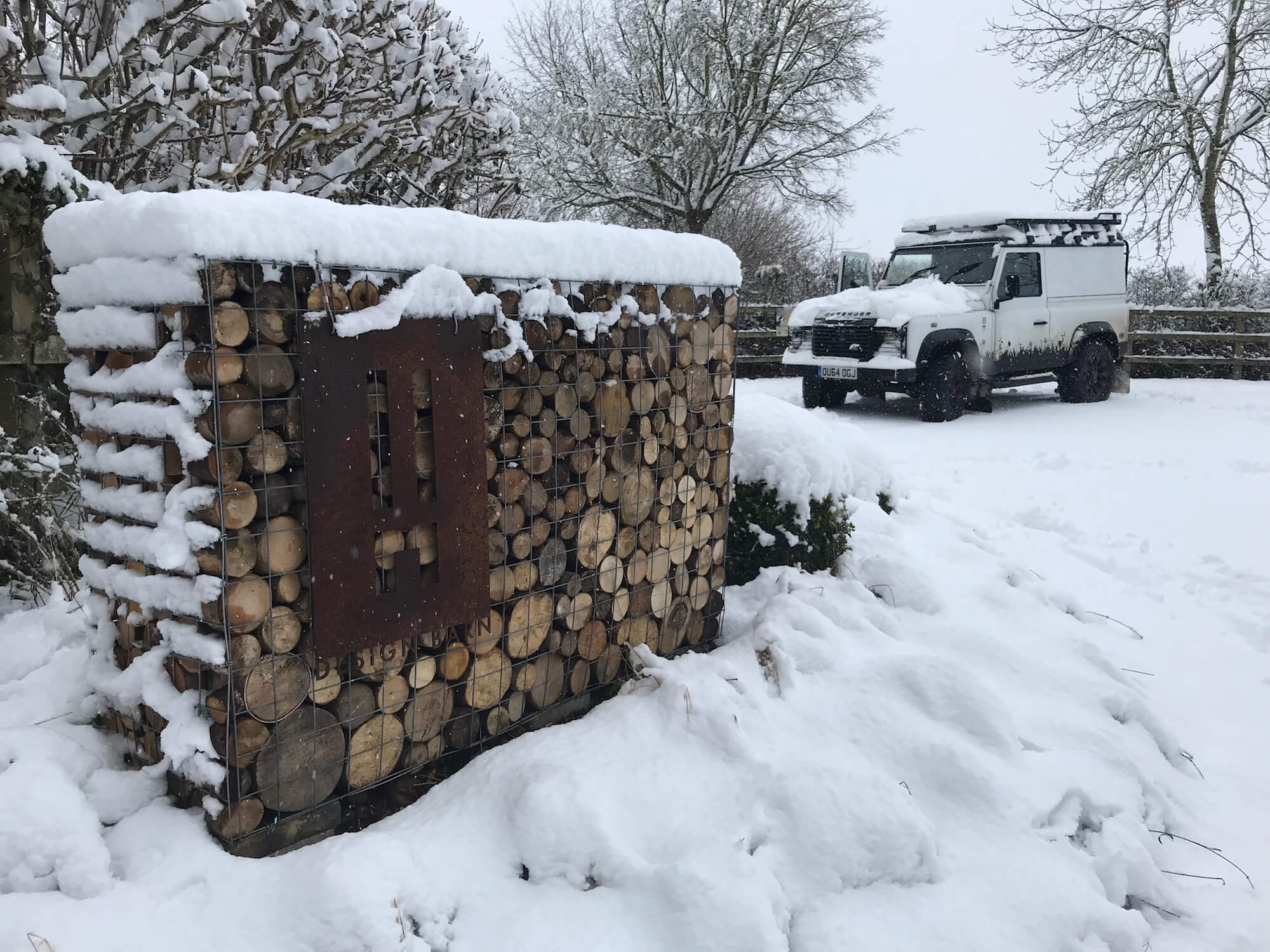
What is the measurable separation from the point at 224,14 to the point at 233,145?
1173 mm

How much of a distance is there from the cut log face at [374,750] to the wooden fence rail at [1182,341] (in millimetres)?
12194

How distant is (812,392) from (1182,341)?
25.4 feet

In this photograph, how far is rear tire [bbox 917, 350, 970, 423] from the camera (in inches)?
389

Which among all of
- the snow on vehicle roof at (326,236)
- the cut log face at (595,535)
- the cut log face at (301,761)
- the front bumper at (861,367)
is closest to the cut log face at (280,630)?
the cut log face at (301,761)

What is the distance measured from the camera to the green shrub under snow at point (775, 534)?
13.5 ft

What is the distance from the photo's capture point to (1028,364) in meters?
10.9

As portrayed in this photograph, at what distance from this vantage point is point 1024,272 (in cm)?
1062

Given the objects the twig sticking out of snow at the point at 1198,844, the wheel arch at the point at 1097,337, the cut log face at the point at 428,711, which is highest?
the wheel arch at the point at 1097,337

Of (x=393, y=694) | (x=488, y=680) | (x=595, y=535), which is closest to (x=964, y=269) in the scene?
(x=595, y=535)

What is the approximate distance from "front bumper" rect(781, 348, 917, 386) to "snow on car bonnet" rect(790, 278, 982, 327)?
1.43 ft

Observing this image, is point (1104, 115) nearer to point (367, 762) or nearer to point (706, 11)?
point (706, 11)

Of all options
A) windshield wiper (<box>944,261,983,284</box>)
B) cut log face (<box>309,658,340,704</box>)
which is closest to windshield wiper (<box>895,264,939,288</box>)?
windshield wiper (<box>944,261,983,284</box>)

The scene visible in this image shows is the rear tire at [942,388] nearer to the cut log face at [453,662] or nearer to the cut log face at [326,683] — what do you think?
the cut log face at [453,662]

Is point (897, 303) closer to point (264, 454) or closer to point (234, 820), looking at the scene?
point (264, 454)
